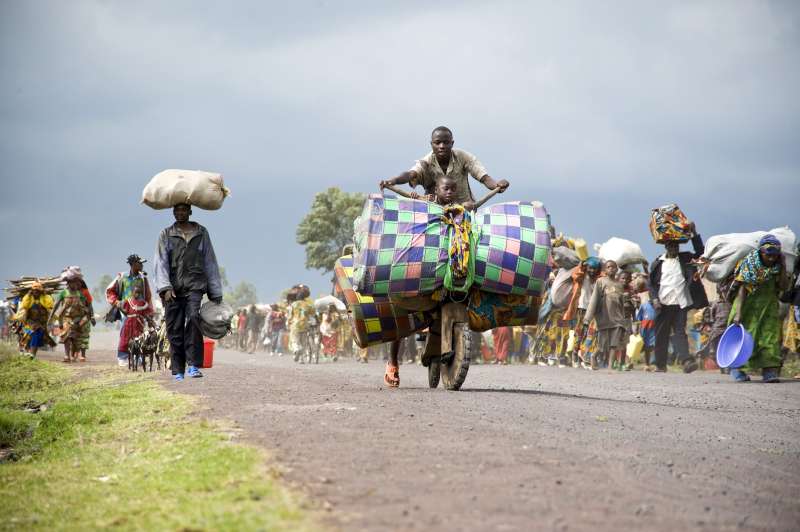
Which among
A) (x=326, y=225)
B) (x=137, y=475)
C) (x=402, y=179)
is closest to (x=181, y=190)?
(x=402, y=179)

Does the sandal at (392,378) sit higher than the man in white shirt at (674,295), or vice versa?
the man in white shirt at (674,295)

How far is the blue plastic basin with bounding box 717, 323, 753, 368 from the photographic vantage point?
49.2ft

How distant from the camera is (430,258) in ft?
32.4

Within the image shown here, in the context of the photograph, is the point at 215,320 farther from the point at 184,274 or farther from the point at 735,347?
the point at 735,347

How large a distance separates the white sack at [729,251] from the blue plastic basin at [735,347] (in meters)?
1.82

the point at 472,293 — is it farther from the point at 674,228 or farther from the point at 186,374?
the point at 674,228

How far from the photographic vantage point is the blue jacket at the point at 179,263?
12008mm

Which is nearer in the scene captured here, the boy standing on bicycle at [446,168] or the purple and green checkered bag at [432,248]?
the purple and green checkered bag at [432,248]

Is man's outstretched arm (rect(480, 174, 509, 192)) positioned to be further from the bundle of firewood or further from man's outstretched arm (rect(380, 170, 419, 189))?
the bundle of firewood

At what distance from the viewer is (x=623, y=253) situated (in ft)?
76.6

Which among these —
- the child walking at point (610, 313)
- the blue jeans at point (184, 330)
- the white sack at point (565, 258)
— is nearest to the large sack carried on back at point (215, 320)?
the blue jeans at point (184, 330)

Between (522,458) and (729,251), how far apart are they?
11911mm

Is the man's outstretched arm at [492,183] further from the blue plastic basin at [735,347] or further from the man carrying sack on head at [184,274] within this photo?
the blue plastic basin at [735,347]

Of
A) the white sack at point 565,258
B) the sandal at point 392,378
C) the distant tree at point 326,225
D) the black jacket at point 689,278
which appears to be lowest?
the sandal at point 392,378
